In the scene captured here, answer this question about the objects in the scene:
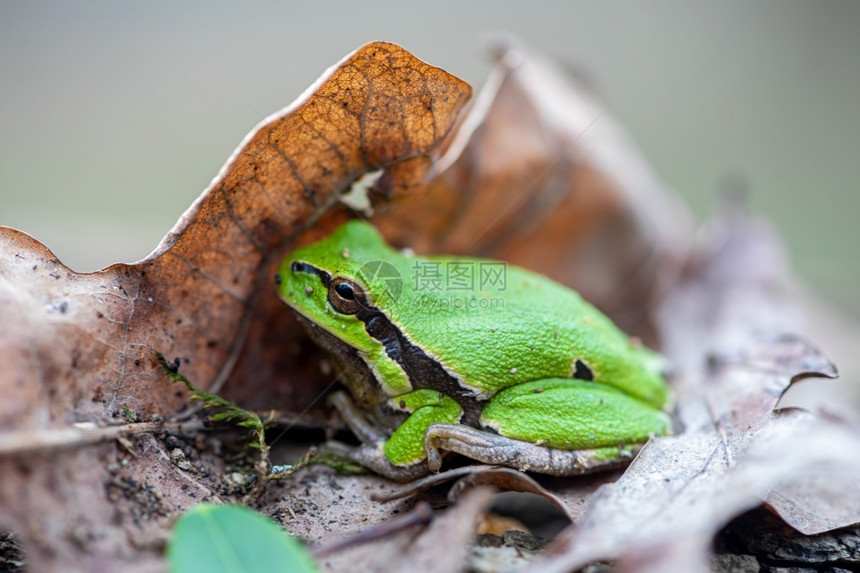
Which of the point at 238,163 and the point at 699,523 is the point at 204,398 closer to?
the point at 238,163

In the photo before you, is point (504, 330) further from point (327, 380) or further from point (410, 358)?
point (327, 380)

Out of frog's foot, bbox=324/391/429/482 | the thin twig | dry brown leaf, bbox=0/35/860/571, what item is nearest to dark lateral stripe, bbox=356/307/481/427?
frog's foot, bbox=324/391/429/482

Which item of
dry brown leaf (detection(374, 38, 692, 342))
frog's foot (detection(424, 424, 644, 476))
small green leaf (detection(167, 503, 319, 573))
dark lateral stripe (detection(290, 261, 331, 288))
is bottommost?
frog's foot (detection(424, 424, 644, 476))

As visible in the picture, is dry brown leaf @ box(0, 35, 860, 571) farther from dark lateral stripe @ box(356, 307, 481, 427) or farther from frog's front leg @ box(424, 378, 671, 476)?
dark lateral stripe @ box(356, 307, 481, 427)

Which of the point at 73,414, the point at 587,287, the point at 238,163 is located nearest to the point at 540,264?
the point at 587,287

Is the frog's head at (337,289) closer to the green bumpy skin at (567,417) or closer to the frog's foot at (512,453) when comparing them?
the frog's foot at (512,453)

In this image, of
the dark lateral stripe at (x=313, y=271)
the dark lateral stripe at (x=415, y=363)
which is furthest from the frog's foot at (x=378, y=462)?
the dark lateral stripe at (x=313, y=271)

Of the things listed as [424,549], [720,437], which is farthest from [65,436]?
[720,437]
